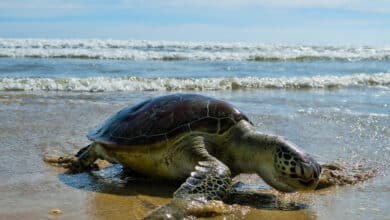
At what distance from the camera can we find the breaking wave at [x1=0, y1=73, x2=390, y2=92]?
1259 cm

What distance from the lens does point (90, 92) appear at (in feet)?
40.1

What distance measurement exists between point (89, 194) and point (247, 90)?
9329mm

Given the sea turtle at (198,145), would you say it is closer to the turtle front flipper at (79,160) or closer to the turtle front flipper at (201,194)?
the turtle front flipper at (201,194)

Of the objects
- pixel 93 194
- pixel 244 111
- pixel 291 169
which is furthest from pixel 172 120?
pixel 244 111

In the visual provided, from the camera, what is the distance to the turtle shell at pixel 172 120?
459 centimetres

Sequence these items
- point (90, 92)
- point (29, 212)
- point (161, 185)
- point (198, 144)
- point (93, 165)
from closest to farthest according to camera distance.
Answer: point (29, 212), point (198, 144), point (161, 185), point (93, 165), point (90, 92)

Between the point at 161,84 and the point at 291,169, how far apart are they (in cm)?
986

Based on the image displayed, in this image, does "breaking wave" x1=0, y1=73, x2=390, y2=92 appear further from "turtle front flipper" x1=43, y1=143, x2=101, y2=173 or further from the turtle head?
the turtle head

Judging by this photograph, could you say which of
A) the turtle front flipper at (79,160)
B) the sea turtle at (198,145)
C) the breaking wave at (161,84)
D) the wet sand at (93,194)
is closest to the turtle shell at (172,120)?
the sea turtle at (198,145)

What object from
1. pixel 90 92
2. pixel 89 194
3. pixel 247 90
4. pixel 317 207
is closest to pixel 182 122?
pixel 89 194

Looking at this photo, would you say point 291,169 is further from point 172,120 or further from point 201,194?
point 172,120

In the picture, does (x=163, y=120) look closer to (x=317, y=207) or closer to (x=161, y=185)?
(x=161, y=185)

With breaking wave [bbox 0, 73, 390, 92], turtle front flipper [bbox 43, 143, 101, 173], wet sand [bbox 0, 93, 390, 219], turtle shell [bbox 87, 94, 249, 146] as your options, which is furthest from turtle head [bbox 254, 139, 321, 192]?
breaking wave [bbox 0, 73, 390, 92]

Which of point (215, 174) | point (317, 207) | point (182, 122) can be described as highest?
point (182, 122)
